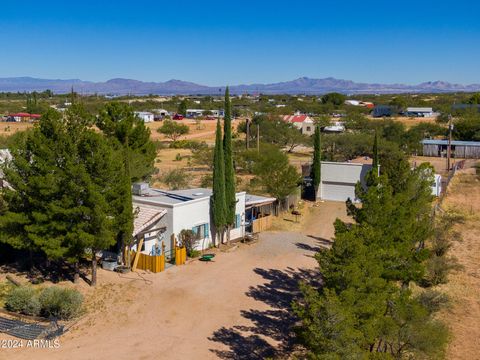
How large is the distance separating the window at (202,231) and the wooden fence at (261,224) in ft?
14.0

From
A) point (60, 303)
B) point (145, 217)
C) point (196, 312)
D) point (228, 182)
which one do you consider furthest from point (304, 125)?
point (60, 303)

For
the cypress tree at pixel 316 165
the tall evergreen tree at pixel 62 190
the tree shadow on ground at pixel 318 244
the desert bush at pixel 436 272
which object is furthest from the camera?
the cypress tree at pixel 316 165

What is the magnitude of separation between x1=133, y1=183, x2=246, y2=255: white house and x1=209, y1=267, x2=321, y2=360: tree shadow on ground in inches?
205

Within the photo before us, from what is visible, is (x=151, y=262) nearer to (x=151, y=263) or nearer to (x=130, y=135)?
(x=151, y=263)

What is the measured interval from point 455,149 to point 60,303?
192 ft

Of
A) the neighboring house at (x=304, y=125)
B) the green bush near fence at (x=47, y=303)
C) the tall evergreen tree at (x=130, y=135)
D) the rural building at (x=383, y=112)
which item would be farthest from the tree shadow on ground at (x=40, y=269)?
the rural building at (x=383, y=112)

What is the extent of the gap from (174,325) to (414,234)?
9566 millimetres

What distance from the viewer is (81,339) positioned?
1698 cm

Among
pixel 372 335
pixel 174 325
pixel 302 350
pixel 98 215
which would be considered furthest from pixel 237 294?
pixel 372 335

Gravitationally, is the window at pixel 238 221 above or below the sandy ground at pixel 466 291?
above

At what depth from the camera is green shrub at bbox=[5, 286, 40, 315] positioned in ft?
60.4

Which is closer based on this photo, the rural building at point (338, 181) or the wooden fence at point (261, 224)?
the wooden fence at point (261, 224)

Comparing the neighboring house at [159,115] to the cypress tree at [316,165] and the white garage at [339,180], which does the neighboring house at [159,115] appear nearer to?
the white garage at [339,180]

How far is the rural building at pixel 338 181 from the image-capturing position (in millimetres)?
40156
